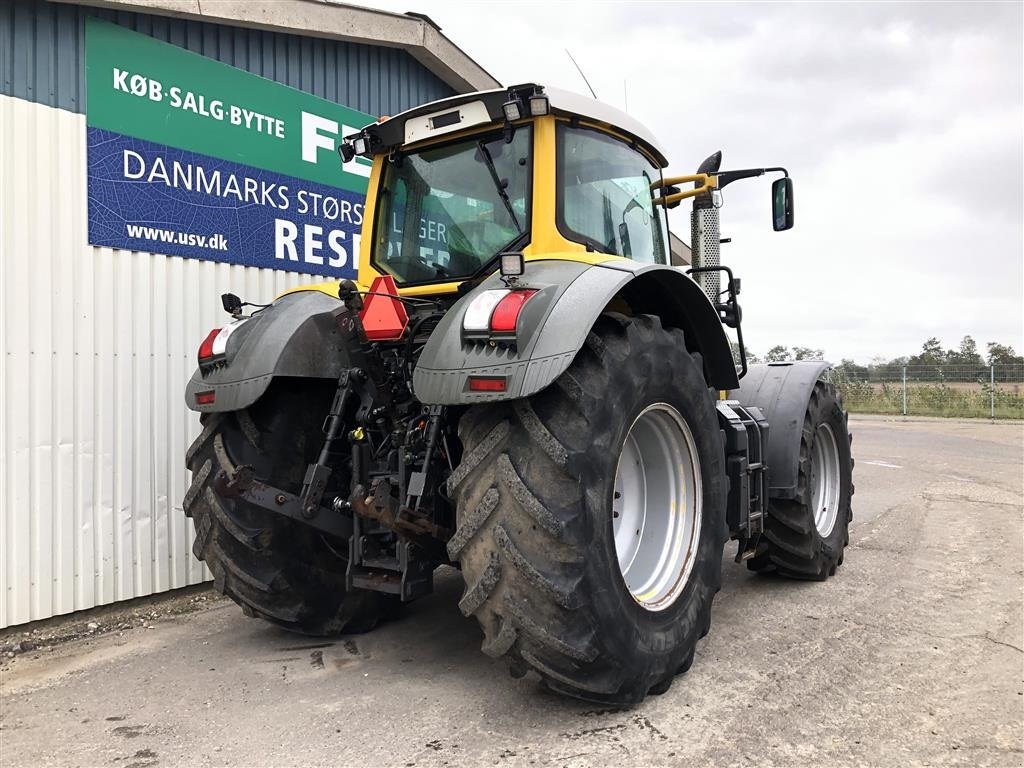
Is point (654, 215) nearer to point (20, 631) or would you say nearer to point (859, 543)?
point (859, 543)

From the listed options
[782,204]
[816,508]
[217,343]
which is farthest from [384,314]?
[816,508]

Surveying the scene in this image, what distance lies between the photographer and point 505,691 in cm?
322

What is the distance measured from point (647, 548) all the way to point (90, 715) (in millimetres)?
2524

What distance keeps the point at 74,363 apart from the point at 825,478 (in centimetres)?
507

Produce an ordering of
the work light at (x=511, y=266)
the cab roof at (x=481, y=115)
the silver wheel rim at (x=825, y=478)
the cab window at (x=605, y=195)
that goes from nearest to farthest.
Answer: the work light at (x=511, y=266) < the cab roof at (x=481, y=115) < the cab window at (x=605, y=195) < the silver wheel rim at (x=825, y=478)

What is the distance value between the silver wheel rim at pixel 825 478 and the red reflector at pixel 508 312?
336 cm

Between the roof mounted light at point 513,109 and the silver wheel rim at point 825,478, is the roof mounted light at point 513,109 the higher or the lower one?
the higher one

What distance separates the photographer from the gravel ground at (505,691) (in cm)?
273

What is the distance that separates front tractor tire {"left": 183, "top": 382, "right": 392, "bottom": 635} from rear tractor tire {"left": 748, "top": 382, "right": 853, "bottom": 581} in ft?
8.67

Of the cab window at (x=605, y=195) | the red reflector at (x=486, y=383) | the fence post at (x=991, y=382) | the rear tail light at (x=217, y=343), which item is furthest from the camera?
the fence post at (x=991, y=382)

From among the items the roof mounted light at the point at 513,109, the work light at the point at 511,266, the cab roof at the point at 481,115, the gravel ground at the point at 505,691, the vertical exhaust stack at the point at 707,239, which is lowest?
the gravel ground at the point at 505,691

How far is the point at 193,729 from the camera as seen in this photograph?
2.96 m

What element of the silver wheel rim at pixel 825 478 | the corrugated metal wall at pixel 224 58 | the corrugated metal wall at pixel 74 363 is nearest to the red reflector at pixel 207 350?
the corrugated metal wall at pixel 74 363

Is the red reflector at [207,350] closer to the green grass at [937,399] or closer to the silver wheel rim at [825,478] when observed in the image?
the silver wheel rim at [825,478]
